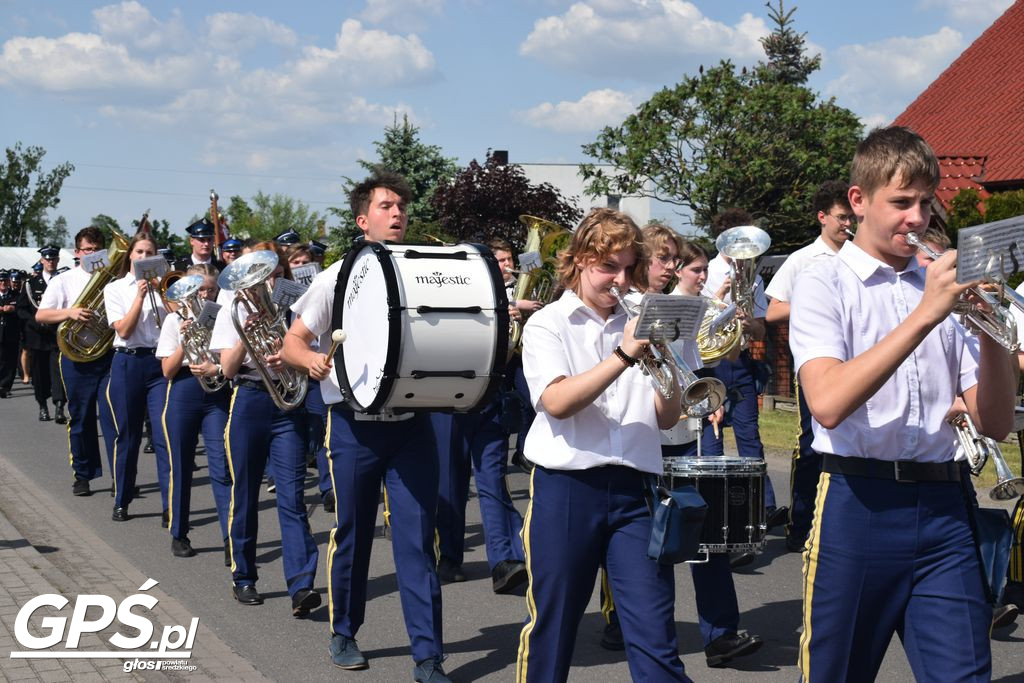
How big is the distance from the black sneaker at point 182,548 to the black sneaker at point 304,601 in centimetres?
187

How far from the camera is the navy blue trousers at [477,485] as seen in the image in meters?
7.55

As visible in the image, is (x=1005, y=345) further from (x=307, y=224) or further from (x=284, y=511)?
(x=307, y=224)

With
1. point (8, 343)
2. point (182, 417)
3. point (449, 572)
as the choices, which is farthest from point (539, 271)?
point (8, 343)

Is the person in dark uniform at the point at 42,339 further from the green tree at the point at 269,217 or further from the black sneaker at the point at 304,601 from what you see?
the green tree at the point at 269,217

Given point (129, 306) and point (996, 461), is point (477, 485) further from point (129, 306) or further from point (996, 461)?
point (996, 461)

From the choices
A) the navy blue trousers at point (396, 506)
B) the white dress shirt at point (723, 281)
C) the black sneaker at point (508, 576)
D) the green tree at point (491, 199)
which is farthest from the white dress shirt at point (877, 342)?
the green tree at point (491, 199)

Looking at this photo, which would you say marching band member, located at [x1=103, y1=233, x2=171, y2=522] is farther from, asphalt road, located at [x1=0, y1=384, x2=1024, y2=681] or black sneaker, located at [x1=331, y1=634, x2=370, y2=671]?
black sneaker, located at [x1=331, y1=634, x2=370, y2=671]

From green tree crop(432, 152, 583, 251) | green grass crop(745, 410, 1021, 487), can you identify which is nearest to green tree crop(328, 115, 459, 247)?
green tree crop(432, 152, 583, 251)

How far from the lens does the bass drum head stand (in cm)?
525

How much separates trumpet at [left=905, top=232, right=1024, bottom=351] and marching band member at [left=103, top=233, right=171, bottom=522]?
23.7 ft

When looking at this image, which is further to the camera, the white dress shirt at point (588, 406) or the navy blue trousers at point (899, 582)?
the white dress shirt at point (588, 406)

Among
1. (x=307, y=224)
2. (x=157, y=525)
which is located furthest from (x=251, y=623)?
(x=307, y=224)

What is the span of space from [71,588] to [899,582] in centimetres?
488

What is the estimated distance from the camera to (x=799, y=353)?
3.41 metres
